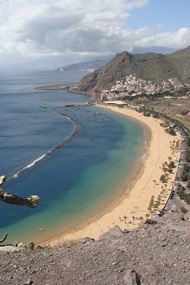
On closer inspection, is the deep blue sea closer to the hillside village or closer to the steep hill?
the hillside village

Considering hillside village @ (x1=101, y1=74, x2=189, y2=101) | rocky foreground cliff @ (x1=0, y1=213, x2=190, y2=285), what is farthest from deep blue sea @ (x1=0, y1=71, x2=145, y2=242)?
hillside village @ (x1=101, y1=74, x2=189, y2=101)

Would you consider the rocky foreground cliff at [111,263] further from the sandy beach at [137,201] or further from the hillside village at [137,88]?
the hillside village at [137,88]

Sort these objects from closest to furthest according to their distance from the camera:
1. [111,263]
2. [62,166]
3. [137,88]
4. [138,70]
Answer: [111,263]
[62,166]
[137,88]
[138,70]

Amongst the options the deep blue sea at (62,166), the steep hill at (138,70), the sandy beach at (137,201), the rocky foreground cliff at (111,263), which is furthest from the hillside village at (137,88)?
the rocky foreground cliff at (111,263)

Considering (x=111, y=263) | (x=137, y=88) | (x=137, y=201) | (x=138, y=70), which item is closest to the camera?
(x=111, y=263)

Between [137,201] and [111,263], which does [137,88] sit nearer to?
[137,201]

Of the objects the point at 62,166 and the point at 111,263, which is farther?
the point at 62,166

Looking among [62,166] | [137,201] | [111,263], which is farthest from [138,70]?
[111,263]
